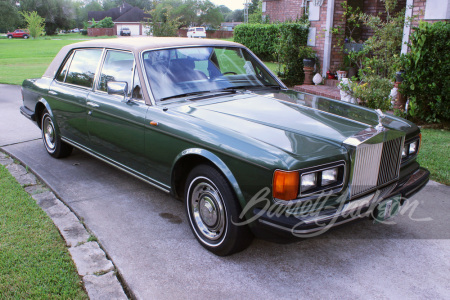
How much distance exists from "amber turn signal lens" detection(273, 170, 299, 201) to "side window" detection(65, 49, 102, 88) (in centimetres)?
296

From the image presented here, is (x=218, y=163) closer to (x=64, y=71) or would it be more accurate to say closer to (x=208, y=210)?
(x=208, y=210)

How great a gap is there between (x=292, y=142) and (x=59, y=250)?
210cm

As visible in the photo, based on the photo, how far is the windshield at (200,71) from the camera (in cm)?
409

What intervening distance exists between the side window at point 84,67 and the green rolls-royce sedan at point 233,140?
0.02 metres

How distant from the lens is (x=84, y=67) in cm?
515

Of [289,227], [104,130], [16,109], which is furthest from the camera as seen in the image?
[16,109]

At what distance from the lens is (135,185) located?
4.98 meters

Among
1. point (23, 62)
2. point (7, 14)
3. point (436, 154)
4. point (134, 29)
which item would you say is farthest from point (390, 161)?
point (134, 29)

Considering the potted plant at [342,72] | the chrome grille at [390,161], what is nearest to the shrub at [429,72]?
the potted plant at [342,72]

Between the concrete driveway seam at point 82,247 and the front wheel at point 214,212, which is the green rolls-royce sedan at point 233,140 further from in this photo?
the concrete driveway seam at point 82,247

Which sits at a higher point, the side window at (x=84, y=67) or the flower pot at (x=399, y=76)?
the side window at (x=84, y=67)

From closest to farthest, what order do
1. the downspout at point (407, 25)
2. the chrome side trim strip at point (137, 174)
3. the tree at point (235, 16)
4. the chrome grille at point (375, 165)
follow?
the chrome grille at point (375, 165) → the chrome side trim strip at point (137, 174) → the downspout at point (407, 25) → the tree at point (235, 16)

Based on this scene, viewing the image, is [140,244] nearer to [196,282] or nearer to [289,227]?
[196,282]

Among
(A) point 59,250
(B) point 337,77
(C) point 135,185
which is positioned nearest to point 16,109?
(C) point 135,185
